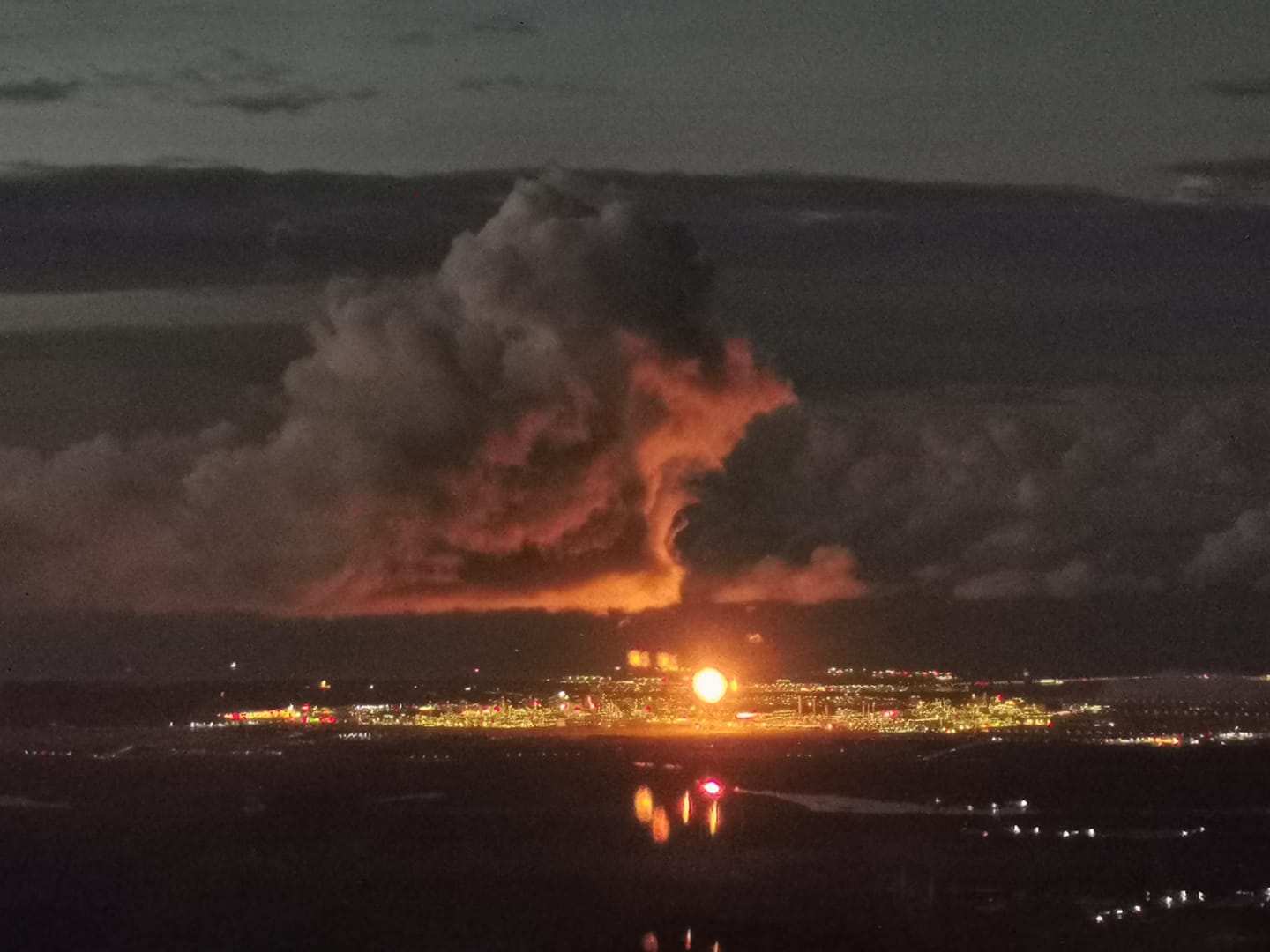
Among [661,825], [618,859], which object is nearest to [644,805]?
[661,825]

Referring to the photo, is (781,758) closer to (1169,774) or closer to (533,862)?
(1169,774)

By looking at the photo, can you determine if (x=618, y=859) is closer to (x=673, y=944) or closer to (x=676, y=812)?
(x=676, y=812)

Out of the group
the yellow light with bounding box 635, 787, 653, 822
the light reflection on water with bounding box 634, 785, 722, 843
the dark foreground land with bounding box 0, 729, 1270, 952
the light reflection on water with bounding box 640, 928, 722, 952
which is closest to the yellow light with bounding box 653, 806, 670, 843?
the light reflection on water with bounding box 634, 785, 722, 843

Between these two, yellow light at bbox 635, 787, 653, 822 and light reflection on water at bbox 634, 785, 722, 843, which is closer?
light reflection on water at bbox 634, 785, 722, 843

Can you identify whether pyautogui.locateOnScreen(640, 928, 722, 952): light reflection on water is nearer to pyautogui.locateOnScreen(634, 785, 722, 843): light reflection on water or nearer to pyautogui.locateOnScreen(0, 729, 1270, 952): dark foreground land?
pyautogui.locateOnScreen(0, 729, 1270, 952): dark foreground land

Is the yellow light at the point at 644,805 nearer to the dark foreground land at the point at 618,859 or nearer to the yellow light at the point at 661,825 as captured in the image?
the yellow light at the point at 661,825

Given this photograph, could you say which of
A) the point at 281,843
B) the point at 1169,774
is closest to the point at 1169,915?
the point at 281,843

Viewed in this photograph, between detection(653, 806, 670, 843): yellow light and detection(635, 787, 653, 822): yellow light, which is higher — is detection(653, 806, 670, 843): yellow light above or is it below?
below
